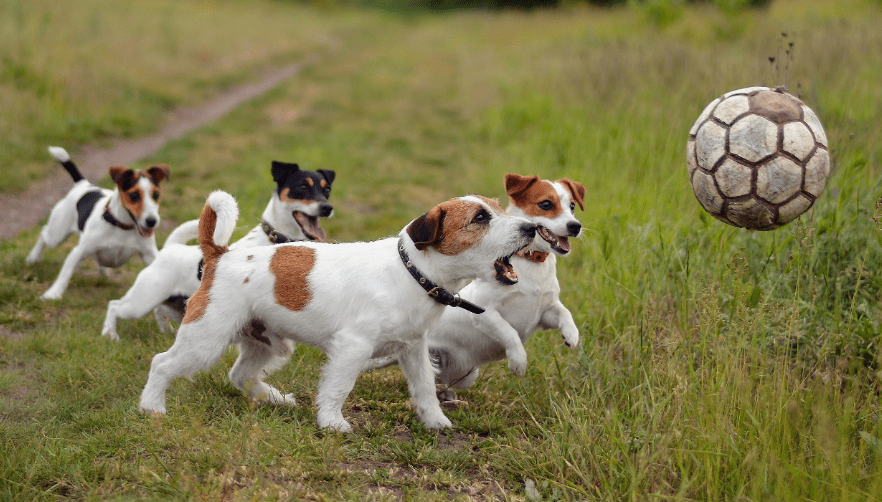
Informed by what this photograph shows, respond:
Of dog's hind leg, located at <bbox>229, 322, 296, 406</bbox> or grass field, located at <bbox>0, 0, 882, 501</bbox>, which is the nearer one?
grass field, located at <bbox>0, 0, 882, 501</bbox>

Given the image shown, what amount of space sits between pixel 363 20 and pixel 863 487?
3784 cm

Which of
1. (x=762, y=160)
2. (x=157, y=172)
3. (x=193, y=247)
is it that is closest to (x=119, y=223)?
(x=157, y=172)

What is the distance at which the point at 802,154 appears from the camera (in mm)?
3268

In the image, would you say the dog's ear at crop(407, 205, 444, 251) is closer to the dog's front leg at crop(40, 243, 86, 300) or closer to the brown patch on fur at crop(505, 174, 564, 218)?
the brown patch on fur at crop(505, 174, 564, 218)

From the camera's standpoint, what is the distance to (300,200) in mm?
5230

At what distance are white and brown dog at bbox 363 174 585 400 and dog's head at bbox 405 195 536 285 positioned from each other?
1.80 feet

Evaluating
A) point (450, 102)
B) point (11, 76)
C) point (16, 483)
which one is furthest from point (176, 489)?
point (450, 102)

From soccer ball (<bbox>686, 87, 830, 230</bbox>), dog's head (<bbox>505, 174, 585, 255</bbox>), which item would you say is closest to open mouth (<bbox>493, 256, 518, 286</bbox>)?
dog's head (<bbox>505, 174, 585, 255</bbox>)

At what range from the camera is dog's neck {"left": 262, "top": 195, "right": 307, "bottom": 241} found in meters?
5.27

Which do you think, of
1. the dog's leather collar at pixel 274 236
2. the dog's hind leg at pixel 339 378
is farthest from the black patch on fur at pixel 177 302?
the dog's hind leg at pixel 339 378

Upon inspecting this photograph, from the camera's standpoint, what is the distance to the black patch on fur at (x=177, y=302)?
4.91 meters

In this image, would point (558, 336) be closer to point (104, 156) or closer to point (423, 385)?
point (423, 385)

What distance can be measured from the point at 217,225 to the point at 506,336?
1649 millimetres

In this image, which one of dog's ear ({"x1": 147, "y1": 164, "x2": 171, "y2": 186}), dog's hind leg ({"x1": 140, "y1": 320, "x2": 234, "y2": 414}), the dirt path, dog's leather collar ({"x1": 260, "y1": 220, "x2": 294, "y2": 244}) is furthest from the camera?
the dirt path
